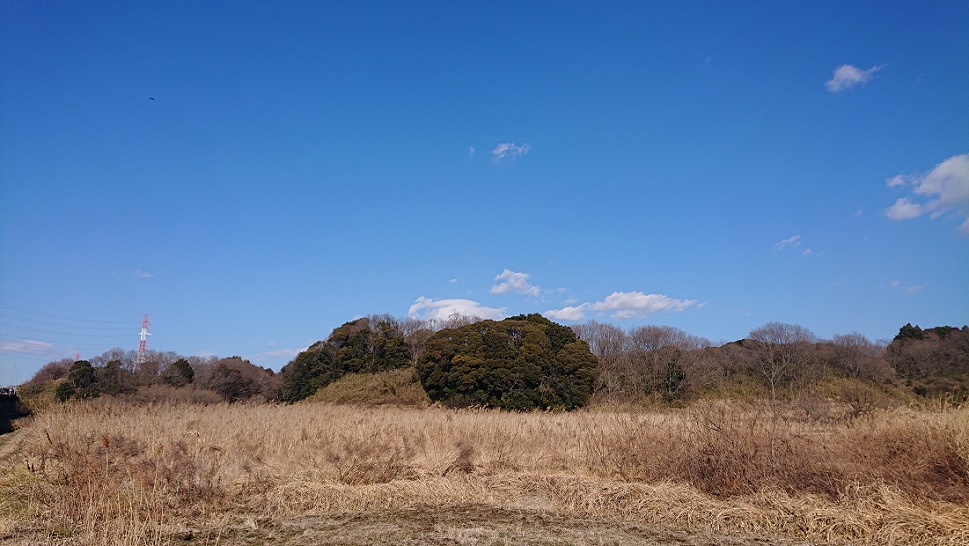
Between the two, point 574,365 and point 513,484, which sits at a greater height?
point 574,365

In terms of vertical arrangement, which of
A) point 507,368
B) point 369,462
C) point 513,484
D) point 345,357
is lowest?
point 513,484

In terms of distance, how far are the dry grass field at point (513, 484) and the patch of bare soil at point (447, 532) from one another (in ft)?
0.13

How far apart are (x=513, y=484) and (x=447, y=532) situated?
9.95 feet

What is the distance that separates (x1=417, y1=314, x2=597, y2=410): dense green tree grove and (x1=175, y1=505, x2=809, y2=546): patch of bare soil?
20965mm

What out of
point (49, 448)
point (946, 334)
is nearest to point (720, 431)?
point (49, 448)

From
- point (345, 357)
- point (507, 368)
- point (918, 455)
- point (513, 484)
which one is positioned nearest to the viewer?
point (918, 455)

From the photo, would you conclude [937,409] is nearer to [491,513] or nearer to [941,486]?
[941,486]

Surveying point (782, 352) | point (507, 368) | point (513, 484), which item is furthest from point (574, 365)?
point (513, 484)

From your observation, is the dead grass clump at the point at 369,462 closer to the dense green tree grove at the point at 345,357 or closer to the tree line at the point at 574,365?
the tree line at the point at 574,365

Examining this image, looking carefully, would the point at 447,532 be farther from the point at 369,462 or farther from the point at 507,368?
the point at 507,368

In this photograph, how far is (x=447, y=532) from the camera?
20.4ft

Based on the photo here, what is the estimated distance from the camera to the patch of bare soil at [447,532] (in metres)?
5.87

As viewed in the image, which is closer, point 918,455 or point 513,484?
point 918,455

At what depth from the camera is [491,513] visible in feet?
23.9
